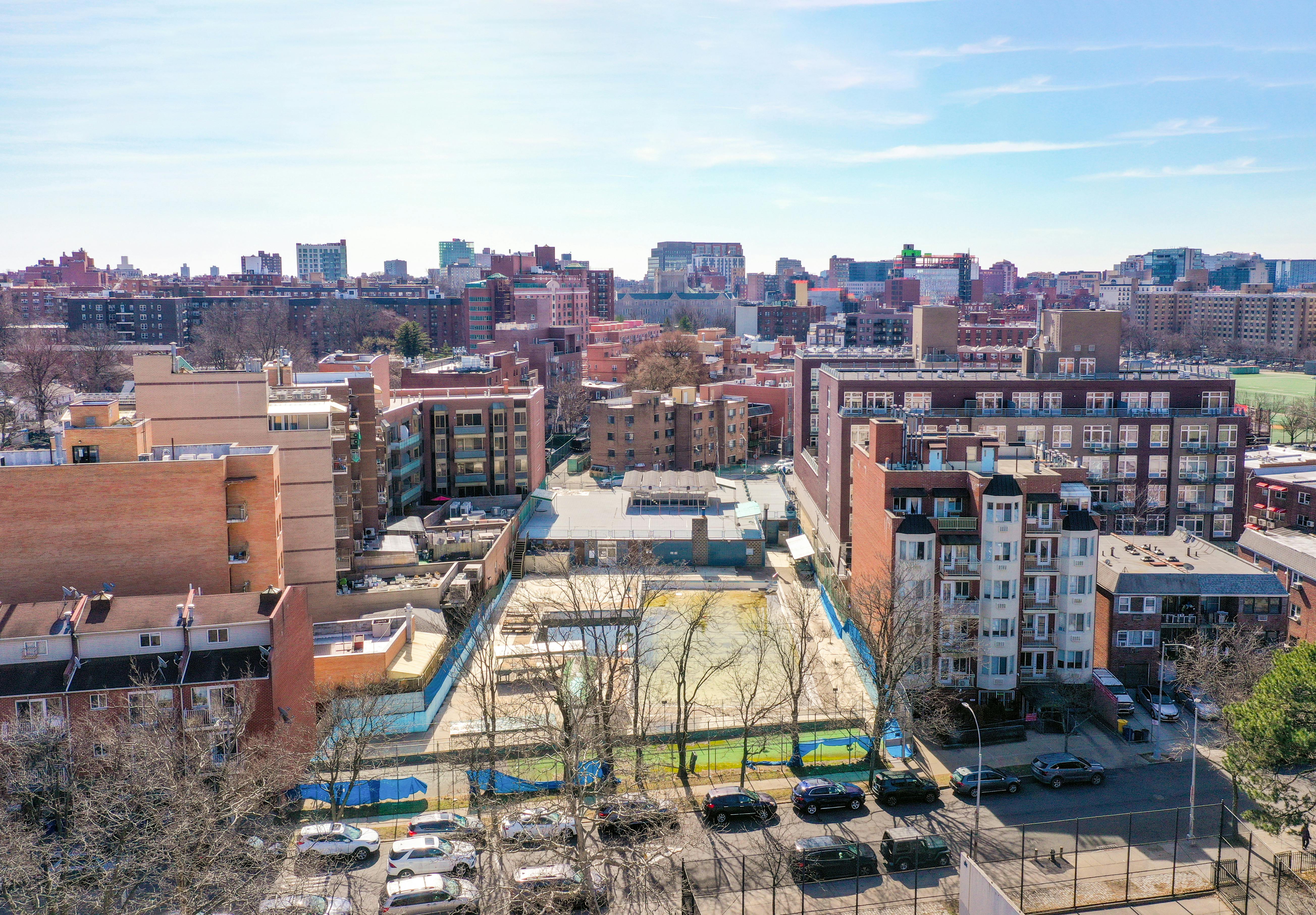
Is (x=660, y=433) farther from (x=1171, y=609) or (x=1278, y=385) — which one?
(x=1278, y=385)

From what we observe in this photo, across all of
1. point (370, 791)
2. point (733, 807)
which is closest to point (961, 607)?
point (733, 807)

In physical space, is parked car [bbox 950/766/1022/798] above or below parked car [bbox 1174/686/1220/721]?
below

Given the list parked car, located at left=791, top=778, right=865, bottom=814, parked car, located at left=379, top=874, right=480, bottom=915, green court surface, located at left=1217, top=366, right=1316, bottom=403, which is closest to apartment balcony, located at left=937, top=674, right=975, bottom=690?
parked car, located at left=791, top=778, right=865, bottom=814

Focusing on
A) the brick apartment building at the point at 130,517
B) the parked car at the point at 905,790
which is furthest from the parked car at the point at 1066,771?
the brick apartment building at the point at 130,517

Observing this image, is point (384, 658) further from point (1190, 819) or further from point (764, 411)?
point (764, 411)

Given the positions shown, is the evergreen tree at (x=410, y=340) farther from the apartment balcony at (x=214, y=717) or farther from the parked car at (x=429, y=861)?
the parked car at (x=429, y=861)

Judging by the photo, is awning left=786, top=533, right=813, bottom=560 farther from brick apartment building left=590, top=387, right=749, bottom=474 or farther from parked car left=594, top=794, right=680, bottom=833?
parked car left=594, top=794, right=680, bottom=833
